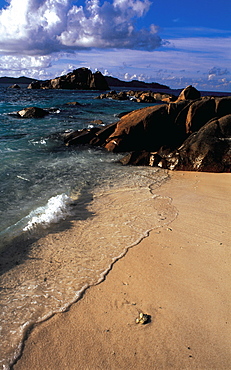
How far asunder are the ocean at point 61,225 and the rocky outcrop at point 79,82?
82839 millimetres

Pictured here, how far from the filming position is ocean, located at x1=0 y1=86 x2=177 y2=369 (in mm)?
3357

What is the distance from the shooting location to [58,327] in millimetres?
2975

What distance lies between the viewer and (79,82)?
87438 mm

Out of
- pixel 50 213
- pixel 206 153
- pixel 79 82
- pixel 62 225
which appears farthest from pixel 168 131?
pixel 79 82

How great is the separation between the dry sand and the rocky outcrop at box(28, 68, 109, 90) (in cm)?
8917

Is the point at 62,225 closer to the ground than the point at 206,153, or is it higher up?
closer to the ground

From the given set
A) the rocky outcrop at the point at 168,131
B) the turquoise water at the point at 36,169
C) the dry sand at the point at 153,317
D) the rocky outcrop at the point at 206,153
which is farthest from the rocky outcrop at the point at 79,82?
the dry sand at the point at 153,317

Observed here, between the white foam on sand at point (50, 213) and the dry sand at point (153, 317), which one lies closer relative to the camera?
the dry sand at point (153, 317)

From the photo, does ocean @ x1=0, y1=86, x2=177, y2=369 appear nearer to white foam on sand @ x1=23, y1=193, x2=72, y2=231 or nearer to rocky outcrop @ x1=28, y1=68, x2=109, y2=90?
white foam on sand @ x1=23, y1=193, x2=72, y2=231

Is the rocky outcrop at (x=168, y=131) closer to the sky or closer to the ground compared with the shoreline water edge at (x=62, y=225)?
closer to the sky

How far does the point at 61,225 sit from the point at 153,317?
2.76 m

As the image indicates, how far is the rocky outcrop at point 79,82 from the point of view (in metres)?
86.4

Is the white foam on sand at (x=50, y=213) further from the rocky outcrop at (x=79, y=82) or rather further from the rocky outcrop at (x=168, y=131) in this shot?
the rocky outcrop at (x=79, y=82)

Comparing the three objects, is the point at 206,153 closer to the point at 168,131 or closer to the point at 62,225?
Result: the point at 168,131
